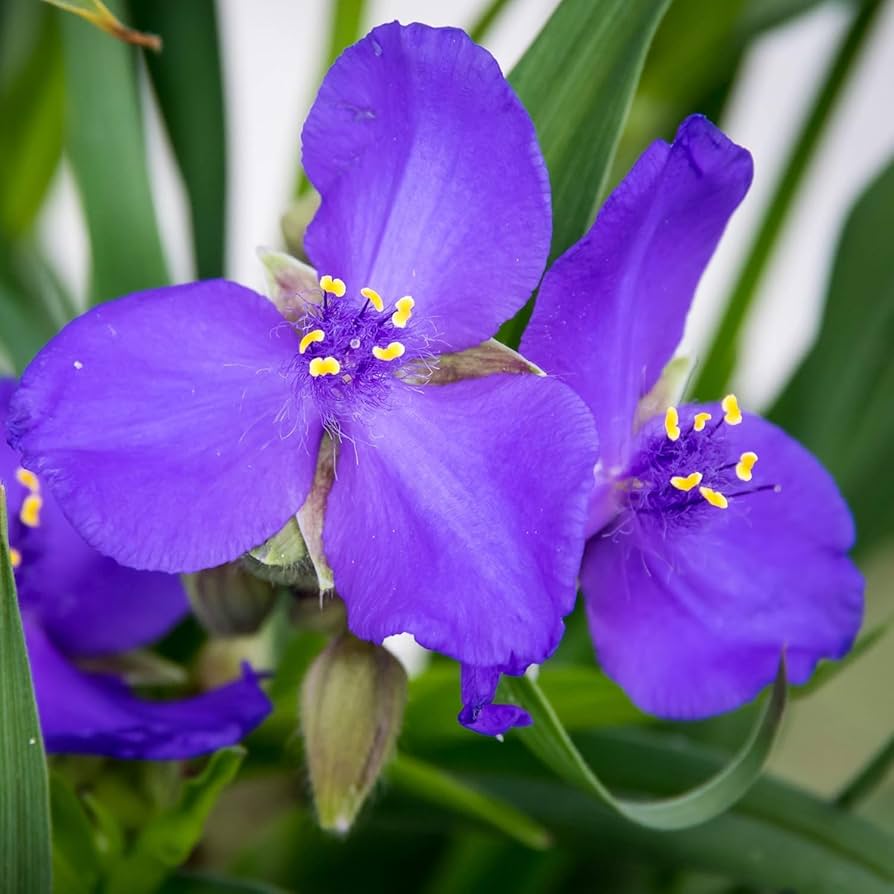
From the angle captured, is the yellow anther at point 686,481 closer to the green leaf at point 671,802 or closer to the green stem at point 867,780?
the green leaf at point 671,802

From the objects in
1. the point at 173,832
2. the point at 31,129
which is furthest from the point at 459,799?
the point at 31,129

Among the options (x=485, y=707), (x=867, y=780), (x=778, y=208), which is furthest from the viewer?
(x=778, y=208)

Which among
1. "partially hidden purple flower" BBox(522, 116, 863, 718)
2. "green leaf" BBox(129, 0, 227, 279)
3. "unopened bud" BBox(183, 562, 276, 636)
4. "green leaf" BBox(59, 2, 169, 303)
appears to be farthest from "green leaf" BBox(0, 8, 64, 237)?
"partially hidden purple flower" BBox(522, 116, 863, 718)

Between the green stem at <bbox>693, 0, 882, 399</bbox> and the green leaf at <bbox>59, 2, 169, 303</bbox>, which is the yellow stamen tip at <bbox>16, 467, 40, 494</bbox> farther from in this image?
the green stem at <bbox>693, 0, 882, 399</bbox>

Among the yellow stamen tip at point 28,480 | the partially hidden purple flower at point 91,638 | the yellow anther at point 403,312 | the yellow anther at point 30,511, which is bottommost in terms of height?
the partially hidden purple flower at point 91,638

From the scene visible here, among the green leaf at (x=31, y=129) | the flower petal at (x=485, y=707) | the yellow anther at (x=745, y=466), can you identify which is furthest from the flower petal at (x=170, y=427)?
the green leaf at (x=31, y=129)

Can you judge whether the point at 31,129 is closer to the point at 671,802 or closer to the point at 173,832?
the point at 173,832
